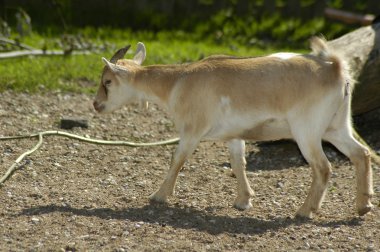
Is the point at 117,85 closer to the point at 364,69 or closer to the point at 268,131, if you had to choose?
the point at 268,131

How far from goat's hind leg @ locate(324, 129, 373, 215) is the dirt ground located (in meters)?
0.14

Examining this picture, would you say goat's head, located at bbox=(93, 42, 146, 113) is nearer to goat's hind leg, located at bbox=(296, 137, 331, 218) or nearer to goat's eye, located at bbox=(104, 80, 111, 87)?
goat's eye, located at bbox=(104, 80, 111, 87)

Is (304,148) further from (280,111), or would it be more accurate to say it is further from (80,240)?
(80,240)

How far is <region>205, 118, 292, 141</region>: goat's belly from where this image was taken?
23.0 ft

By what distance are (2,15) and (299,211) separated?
8.69m

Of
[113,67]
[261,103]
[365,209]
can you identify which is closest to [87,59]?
[113,67]

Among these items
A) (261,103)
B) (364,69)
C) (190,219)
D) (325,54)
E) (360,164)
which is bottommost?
(190,219)

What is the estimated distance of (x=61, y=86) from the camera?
11.0 m

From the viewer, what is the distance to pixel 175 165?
7195 mm

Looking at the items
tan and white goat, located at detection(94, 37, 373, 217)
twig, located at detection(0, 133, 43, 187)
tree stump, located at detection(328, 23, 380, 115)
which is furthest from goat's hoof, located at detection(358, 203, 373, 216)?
twig, located at detection(0, 133, 43, 187)

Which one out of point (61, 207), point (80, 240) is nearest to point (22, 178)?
point (61, 207)

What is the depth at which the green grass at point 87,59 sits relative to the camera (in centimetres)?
1100

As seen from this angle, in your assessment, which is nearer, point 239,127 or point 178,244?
point 178,244

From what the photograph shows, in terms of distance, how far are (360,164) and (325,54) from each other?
1.00m
